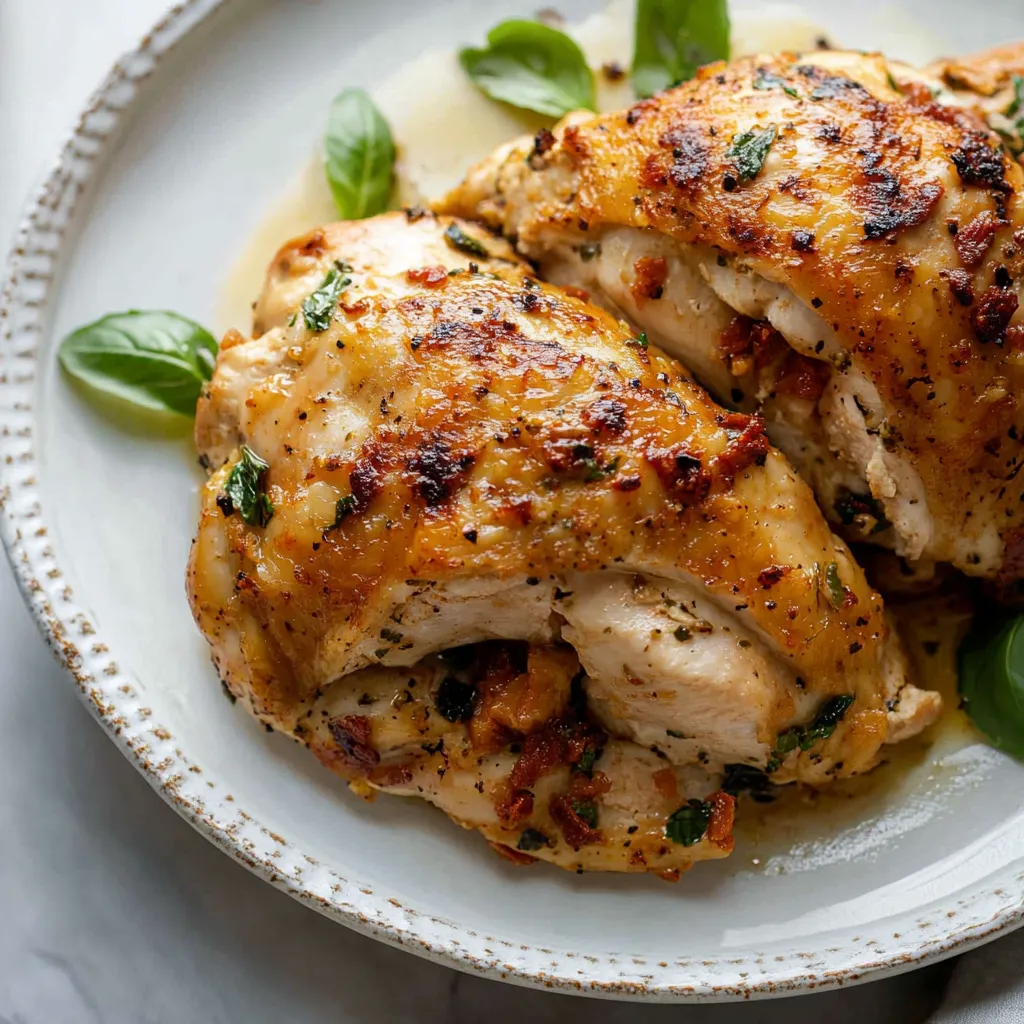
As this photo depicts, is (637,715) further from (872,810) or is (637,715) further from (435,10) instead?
(435,10)

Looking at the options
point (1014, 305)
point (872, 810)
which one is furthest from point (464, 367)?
point (872, 810)

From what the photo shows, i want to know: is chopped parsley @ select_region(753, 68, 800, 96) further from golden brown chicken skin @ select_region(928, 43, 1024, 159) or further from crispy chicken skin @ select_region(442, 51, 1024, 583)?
golden brown chicken skin @ select_region(928, 43, 1024, 159)

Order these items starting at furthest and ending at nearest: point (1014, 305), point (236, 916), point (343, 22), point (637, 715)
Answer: point (343, 22)
point (236, 916)
point (637, 715)
point (1014, 305)

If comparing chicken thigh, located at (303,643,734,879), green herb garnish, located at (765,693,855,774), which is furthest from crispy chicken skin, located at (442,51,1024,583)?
chicken thigh, located at (303,643,734,879)

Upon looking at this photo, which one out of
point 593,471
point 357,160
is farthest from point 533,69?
point 593,471

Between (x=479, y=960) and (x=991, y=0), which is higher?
(x=991, y=0)

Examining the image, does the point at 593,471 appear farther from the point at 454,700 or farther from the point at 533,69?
the point at 533,69
